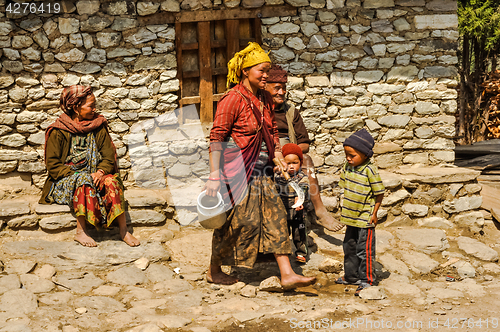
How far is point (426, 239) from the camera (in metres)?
5.29

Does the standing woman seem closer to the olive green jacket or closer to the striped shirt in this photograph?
the striped shirt

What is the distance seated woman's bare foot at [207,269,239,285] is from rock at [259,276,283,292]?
281 millimetres

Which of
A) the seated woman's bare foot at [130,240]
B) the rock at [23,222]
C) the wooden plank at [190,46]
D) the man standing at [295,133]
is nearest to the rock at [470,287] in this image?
the man standing at [295,133]

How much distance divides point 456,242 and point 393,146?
4.82ft

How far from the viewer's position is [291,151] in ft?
14.4

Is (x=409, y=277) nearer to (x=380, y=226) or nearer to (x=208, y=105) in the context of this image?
(x=380, y=226)

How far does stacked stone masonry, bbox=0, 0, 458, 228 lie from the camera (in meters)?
5.39

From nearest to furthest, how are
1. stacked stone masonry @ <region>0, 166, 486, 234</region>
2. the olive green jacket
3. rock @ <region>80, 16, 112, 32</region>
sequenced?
the olive green jacket → rock @ <region>80, 16, 112, 32</region> → stacked stone masonry @ <region>0, 166, 486, 234</region>

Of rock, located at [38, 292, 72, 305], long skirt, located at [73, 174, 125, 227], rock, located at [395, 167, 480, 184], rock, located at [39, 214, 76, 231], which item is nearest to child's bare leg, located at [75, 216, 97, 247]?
long skirt, located at [73, 174, 125, 227]

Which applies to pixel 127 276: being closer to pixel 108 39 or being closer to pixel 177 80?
pixel 177 80

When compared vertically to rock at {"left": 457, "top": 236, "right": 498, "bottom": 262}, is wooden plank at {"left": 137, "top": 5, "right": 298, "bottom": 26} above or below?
above

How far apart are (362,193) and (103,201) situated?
2.43m

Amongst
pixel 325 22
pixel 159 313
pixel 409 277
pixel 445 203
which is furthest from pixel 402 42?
pixel 159 313

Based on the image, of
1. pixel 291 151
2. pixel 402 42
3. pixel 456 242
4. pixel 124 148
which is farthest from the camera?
pixel 402 42
